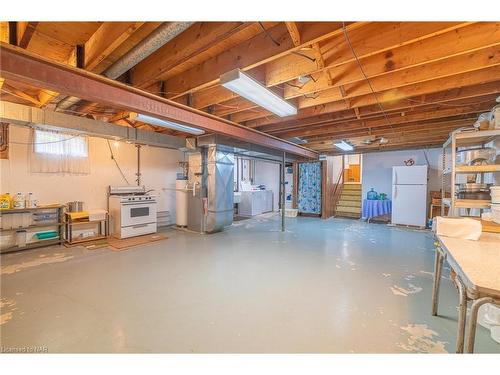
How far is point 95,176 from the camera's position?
500 cm

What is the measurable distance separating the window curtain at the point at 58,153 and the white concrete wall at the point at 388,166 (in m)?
8.29

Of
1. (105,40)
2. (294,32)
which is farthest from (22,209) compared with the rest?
(294,32)

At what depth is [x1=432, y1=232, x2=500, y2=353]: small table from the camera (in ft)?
3.31

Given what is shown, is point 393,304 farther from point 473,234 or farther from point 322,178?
point 322,178

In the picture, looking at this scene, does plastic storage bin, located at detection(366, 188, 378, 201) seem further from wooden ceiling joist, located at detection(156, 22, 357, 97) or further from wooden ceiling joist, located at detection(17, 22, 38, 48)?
wooden ceiling joist, located at detection(17, 22, 38, 48)

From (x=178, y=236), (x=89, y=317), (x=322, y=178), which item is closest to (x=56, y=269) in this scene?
(x=89, y=317)

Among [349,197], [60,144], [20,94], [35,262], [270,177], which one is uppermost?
[20,94]

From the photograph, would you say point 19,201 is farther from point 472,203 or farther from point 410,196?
point 410,196

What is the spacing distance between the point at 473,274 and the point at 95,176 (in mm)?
6044

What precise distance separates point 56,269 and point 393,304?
169 inches

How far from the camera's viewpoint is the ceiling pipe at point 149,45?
1605mm

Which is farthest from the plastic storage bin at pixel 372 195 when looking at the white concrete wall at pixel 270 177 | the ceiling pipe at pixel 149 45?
the ceiling pipe at pixel 149 45

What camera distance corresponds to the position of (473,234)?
1826mm

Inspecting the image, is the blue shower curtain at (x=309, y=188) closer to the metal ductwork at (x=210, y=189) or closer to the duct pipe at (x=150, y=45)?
the metal ductwork at (x=210, y=189)
